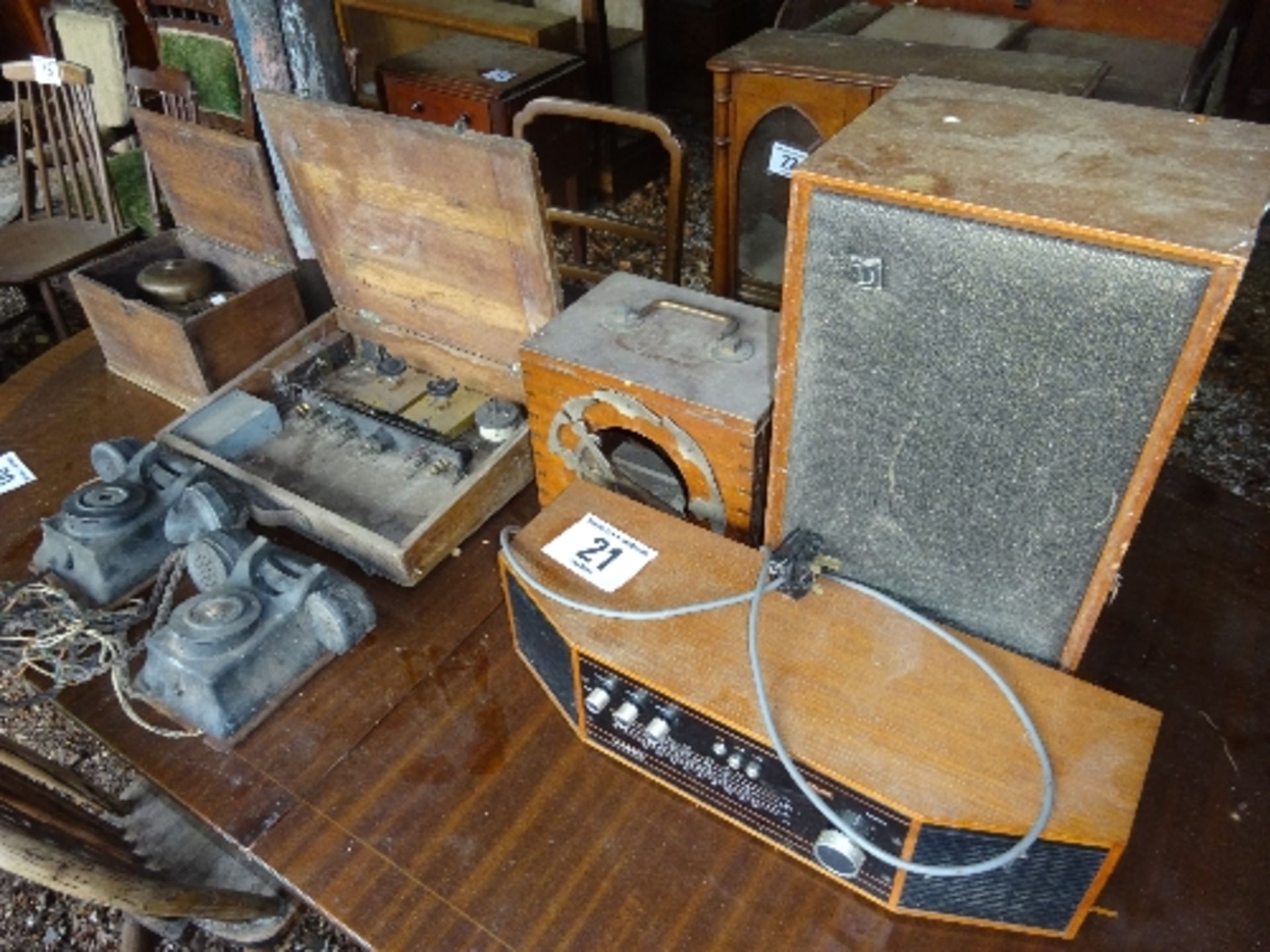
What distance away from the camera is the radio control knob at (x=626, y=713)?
914 mm

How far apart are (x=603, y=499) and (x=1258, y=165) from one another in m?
0.68

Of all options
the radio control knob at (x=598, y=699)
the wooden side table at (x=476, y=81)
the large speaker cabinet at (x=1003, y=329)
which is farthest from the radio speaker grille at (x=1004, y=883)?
the wooden side table at (x=476, y=81)

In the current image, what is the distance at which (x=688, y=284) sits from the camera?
2965 millimetres

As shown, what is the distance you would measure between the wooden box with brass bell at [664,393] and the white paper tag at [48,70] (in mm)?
1797

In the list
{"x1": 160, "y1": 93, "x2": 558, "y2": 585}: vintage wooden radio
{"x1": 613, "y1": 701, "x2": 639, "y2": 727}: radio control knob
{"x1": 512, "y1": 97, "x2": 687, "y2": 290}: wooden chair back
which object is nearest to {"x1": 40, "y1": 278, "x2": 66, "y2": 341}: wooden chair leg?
{"x1": 160, "y1": 93, "x2": 558, "y2": 585}: vintage wooden radio

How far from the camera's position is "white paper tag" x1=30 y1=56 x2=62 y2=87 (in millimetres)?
2258

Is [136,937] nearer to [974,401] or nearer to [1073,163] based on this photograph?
[974,401]

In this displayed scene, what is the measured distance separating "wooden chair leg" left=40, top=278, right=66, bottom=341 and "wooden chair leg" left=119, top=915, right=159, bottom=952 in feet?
5.37

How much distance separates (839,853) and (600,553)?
37cm

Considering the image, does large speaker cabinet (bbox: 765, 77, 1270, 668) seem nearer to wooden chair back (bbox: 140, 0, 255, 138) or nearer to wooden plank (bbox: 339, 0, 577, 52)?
wooden chair back (bbox: 140, 0, 255, 138)

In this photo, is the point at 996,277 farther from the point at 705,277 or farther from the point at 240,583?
the point at 705,277

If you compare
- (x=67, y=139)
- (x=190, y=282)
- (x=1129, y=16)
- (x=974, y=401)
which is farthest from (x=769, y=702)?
(x=67, y=139)

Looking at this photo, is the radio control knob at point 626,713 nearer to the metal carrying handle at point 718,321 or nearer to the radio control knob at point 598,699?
the radio control knob at point 598,699

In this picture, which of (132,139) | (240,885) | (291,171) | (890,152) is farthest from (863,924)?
(132,139)
